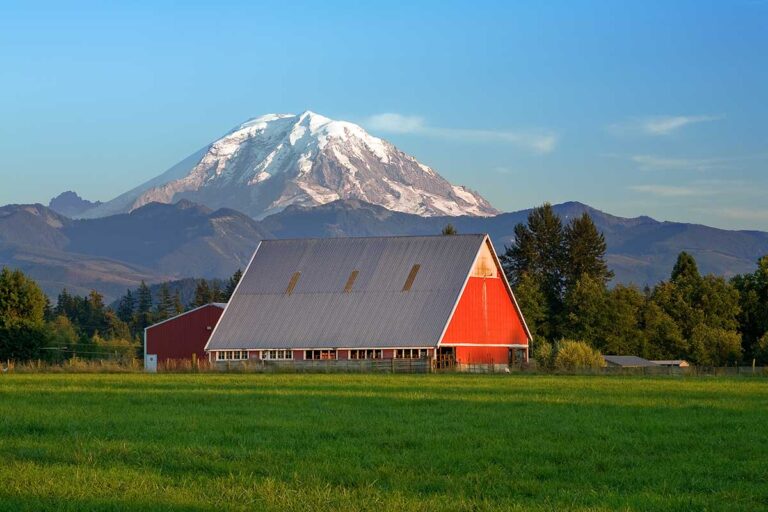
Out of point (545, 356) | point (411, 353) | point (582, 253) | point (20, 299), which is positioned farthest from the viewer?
point (582, 253)

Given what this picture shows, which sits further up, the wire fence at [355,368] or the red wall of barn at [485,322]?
the red wall of barn at [485,322]

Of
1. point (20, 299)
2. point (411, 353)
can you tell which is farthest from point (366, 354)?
point (20, 299)

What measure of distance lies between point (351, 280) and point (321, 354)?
605 centimetres

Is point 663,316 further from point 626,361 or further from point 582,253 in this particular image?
point 582,253

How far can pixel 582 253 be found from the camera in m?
119

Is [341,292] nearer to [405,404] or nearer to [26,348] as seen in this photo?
[26,348]

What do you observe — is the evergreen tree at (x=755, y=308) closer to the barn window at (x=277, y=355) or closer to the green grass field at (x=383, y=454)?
the barn window at (x=277, y=355)

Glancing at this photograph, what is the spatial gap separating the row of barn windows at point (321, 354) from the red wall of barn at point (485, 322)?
6.65 ft

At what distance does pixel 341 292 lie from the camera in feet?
274

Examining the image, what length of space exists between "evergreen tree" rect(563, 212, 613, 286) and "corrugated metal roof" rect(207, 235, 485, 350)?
113 feet

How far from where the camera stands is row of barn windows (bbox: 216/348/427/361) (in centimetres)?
7806

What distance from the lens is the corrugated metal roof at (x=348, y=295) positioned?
79.6m

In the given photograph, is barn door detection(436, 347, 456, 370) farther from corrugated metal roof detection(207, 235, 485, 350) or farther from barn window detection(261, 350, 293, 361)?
barn window detection(261, 350, 293, 361)

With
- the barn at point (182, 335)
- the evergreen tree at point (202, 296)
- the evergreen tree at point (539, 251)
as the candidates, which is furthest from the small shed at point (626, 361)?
the evergreen tree at point (202, 296)
